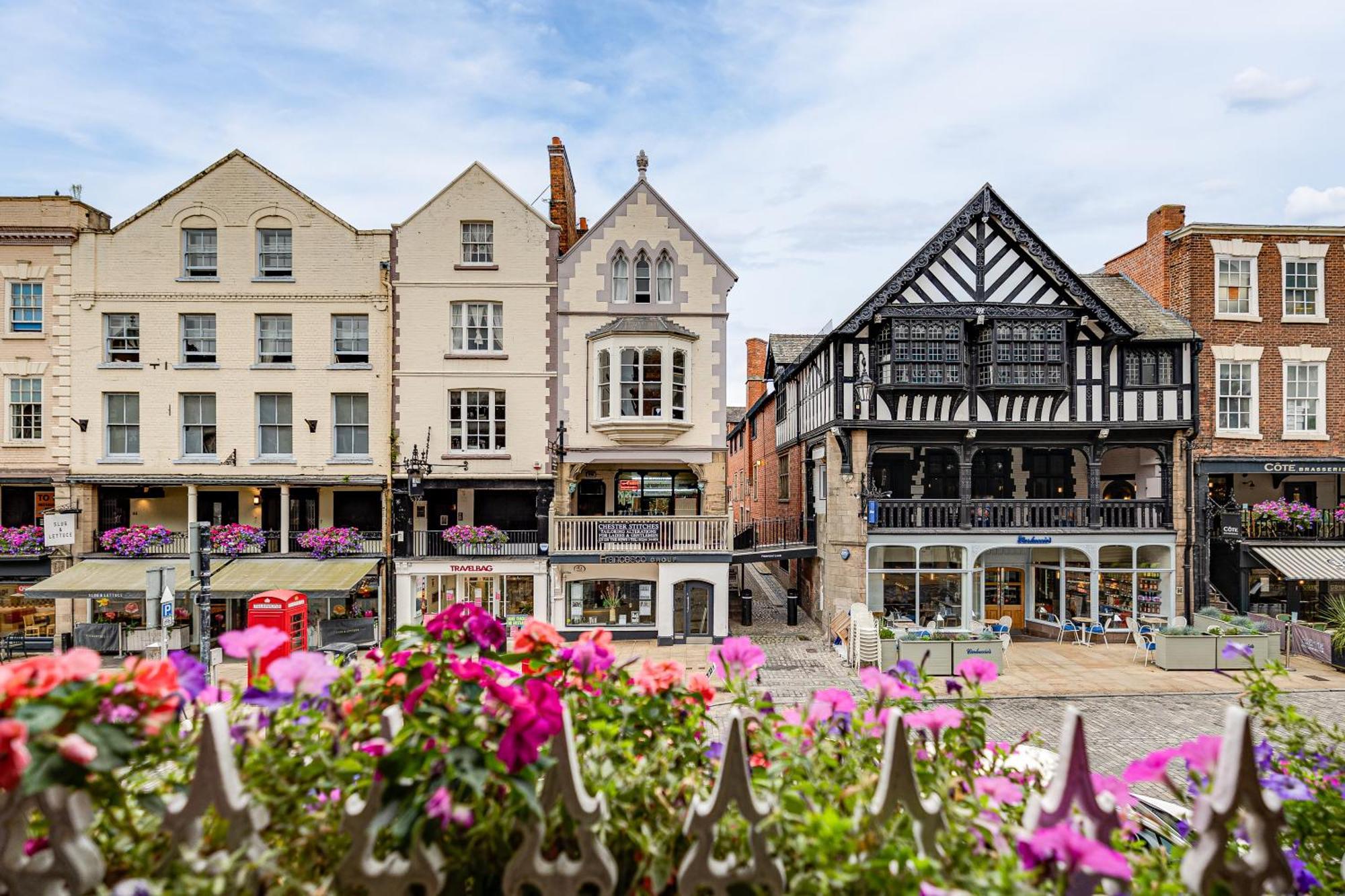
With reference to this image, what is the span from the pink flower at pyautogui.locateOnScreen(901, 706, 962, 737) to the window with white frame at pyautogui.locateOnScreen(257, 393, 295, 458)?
21.3m

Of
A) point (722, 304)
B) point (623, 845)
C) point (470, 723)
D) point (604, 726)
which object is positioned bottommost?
point (623, 845)

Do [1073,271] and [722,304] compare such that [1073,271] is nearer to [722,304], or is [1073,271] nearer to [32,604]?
[722,304]

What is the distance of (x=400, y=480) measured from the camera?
20.2 metres

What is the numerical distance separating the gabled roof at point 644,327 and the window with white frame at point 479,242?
402cm

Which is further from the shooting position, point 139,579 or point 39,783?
point 139,579

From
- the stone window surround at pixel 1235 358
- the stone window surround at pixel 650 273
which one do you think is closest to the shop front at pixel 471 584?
the stone window surround at pixel 650 273

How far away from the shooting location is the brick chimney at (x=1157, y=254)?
2173 centimetres

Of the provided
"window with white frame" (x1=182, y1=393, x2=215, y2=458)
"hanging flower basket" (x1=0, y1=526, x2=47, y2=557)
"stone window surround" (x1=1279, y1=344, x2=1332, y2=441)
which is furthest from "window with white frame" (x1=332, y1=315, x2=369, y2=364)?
"stone window surround" (x1=1279, y1=344, x2=1332, y2=441)

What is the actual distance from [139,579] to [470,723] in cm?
2143

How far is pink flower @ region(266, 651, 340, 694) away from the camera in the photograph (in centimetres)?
223

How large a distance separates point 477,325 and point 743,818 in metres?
20.0

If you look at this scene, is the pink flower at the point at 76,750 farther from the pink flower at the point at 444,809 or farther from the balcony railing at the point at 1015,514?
the balcony railing at the point at 1015,514

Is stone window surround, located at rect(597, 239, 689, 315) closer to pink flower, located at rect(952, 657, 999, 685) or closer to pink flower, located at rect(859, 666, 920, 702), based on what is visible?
pink flower, located at rect(952, 657, 999, 685)

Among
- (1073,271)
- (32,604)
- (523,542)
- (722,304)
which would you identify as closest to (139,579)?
(32,604)
